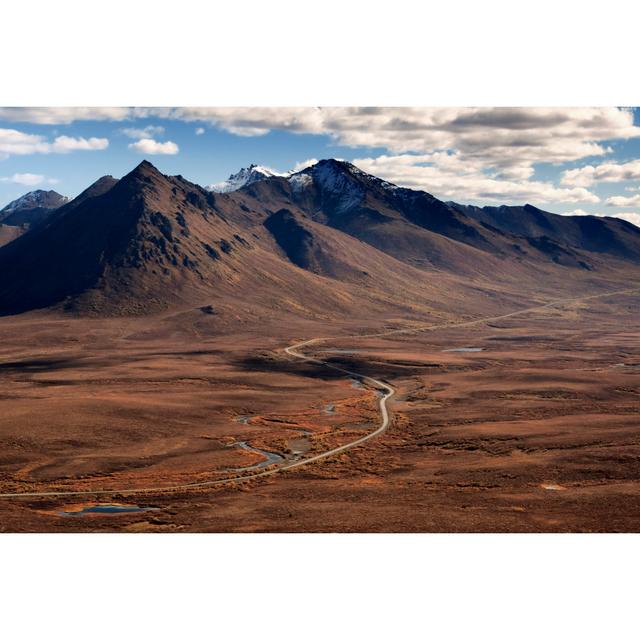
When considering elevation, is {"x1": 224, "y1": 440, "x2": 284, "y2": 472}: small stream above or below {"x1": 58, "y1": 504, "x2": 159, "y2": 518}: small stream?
below

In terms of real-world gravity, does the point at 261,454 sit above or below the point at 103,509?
below

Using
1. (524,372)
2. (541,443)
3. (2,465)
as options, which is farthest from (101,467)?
(524,372)

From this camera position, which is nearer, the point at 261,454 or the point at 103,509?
the point at 103,509

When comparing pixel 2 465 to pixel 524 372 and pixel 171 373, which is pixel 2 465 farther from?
pixel 524 372

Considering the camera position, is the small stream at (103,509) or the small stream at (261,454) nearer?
the small stream at (103,509)

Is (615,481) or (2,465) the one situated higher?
(2,465)

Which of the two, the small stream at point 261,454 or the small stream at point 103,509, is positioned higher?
the small stream at point 103,509

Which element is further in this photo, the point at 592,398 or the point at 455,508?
the point at 592,398

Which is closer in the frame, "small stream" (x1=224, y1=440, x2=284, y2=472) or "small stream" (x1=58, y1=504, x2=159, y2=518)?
"small stream" (x1=58, y1=504, x2=159, y2=518)

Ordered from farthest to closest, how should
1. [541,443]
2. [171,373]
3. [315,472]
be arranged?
[171,373] < [541,443] < [315,472]

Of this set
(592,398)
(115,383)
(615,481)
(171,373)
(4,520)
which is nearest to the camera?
(4,520)
